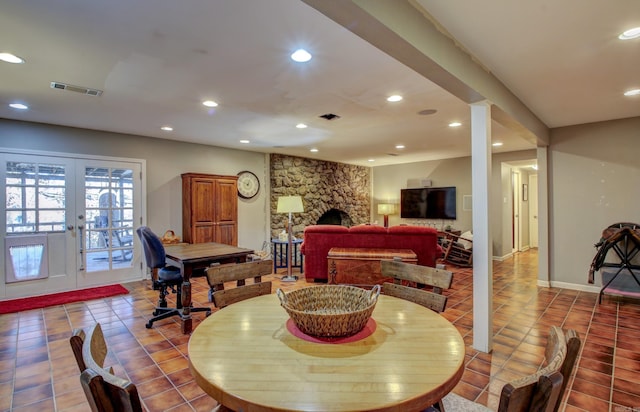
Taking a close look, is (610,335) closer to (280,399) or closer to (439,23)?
(439,23)

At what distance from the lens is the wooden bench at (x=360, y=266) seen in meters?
4.21

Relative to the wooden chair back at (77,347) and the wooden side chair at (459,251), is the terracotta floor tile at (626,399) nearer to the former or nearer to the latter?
the wooden chair back at (77,347)

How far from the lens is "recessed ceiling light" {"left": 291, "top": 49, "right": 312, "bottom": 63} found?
7.47 ft

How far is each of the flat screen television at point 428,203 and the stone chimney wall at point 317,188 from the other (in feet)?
3.94

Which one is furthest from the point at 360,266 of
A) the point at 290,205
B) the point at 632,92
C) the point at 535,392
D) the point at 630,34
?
the point at 535,392

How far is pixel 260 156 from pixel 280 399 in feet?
20.0

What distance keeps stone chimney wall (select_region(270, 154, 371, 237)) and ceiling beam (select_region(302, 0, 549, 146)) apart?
15.3 feet

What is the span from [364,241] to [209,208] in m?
2.73

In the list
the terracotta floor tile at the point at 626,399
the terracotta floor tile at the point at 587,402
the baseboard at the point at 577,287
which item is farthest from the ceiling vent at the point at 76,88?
the baseboard at the point at 577,287

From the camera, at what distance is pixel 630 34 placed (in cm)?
209

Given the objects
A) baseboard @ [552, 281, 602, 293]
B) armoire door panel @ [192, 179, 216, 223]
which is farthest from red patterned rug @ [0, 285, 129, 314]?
baseboard @ [552, 281, 602, 293]

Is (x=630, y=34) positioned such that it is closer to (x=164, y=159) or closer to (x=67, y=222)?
(x=164, y=159)

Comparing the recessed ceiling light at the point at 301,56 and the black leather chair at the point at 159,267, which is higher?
the recessed ceiling light at the point at 301,56

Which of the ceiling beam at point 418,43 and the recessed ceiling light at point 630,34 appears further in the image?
the recessed ceiling light at point 630,34
